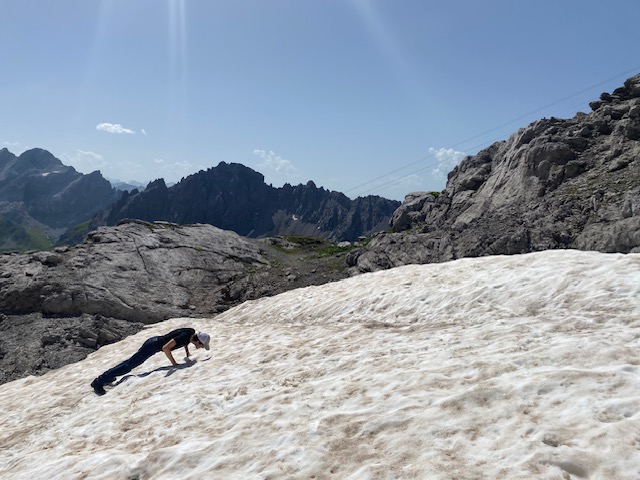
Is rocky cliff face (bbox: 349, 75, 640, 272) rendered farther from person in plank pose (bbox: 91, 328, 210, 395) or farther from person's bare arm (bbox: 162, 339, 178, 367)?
person's bare arm (bbox: 162, 339, 178, 367)

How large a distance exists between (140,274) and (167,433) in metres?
40.5

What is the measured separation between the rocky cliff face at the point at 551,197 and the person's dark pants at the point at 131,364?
36.9 meters

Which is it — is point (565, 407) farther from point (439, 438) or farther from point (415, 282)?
point (415, 282)

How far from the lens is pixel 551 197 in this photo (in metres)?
53.1

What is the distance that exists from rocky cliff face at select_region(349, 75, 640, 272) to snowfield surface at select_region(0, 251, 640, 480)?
26.4 metres

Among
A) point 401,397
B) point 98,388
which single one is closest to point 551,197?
point 401,397

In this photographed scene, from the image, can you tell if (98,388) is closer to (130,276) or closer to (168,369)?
(168,369)

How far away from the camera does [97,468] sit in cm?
1066

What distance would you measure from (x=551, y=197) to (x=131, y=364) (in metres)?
50.4

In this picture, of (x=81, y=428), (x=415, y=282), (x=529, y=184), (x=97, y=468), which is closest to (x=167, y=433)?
(x=97, y=468)

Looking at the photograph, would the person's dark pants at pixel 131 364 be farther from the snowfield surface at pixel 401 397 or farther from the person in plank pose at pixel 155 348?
the snowfield surface at pixel 401 397

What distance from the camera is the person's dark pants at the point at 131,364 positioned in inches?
730

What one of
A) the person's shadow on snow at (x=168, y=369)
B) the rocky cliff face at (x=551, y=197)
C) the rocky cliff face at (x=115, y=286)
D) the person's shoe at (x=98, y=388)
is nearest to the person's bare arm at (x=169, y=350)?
the person's shadow on snow at (x=168, y=369)

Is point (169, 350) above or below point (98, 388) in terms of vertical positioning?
above
